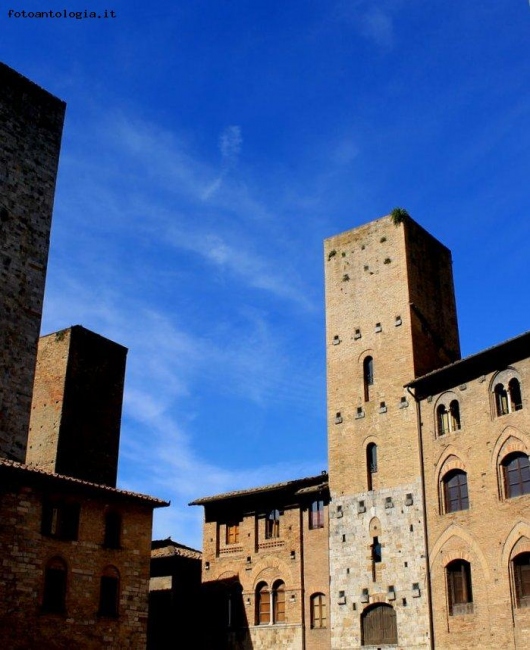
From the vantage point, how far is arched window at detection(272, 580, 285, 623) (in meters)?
29.7

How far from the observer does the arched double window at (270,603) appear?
2975cm

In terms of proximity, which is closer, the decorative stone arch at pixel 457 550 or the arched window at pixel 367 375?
the decorative stone arch at pixel 457 550

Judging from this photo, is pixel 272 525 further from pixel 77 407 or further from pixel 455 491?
pixel 77 407

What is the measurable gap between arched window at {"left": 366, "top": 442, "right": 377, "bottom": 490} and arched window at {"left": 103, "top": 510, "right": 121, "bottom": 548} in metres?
8.55

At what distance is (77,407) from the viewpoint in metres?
35.1

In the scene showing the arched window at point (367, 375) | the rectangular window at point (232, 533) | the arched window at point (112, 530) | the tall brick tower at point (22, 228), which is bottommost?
the arched window at point (112, 530)

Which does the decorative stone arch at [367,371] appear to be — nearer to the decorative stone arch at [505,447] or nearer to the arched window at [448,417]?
the arched window at [448,417]

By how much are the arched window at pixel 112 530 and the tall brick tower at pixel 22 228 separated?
12.8ft

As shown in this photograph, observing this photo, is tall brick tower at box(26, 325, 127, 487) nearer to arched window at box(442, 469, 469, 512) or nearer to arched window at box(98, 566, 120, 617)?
arched window at box(98, 566, 120, 617)

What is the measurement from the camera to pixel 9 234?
3030 centimetres

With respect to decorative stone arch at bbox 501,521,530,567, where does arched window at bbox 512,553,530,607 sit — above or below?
below

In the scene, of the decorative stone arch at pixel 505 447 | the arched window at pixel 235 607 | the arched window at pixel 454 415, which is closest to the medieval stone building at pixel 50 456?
the arched window at pixel 235 607

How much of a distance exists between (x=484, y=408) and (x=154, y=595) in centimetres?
1595

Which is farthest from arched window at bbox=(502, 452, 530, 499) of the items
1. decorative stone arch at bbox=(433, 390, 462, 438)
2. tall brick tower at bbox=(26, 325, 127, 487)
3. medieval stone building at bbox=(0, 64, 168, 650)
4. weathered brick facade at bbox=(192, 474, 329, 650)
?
tall brick tower at bbox=(26, 325, 127, 487)
